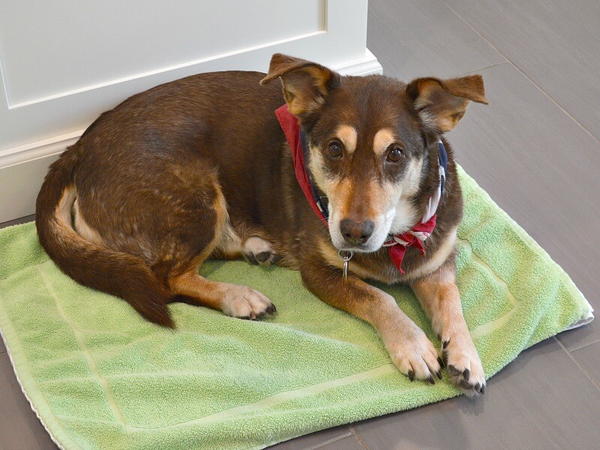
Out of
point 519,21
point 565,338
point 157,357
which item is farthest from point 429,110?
point 519,21

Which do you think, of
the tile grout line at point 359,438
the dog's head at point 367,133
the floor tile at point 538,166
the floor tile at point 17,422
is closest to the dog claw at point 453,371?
the tile grout line at point 359,438

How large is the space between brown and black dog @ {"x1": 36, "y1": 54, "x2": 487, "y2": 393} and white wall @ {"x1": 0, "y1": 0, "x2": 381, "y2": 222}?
0.19 m

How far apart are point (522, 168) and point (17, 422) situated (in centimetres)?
211

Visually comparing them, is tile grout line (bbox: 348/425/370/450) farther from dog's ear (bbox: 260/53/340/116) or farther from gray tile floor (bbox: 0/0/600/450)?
dog's ear (bbox: 260/53/340/116)

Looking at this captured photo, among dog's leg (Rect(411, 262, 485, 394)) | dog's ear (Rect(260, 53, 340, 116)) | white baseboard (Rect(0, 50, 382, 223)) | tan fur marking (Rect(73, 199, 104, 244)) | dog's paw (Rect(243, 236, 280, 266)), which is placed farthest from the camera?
white baseboard (Rect(0, 50, 382, 223))

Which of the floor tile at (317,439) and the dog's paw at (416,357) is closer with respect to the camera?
the floor tile at (317,439)

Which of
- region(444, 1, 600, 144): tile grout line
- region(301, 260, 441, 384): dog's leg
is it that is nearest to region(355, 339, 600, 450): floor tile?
region(301, 260, 441, 384): dog's leg

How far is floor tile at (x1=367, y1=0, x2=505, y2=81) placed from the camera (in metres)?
4.19

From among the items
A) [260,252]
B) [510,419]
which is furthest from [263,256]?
[510,419]

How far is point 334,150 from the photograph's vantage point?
2779mm

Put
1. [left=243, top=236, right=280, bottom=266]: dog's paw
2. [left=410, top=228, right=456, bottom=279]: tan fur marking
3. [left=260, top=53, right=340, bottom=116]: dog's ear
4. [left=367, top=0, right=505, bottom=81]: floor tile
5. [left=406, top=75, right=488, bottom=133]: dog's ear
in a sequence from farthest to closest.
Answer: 1. [left=367, top=0, right=505, bottom=81]: floor tile
2. [left=243, top=236, right=280, bottom=266]: dog's paw
3. [left=410, top=228, right=456, bottom=279]: tan fur marking
4. [left=260, top=53, right=340, bottom=116]: dog's ear
5. [left=406, top=75, right=488, bottom=133]: dog's ear

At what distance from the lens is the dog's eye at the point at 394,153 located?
8.95 ft

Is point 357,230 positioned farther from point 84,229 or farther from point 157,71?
point 157,71

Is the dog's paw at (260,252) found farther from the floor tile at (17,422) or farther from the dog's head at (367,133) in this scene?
the floor tile at (17,422)
